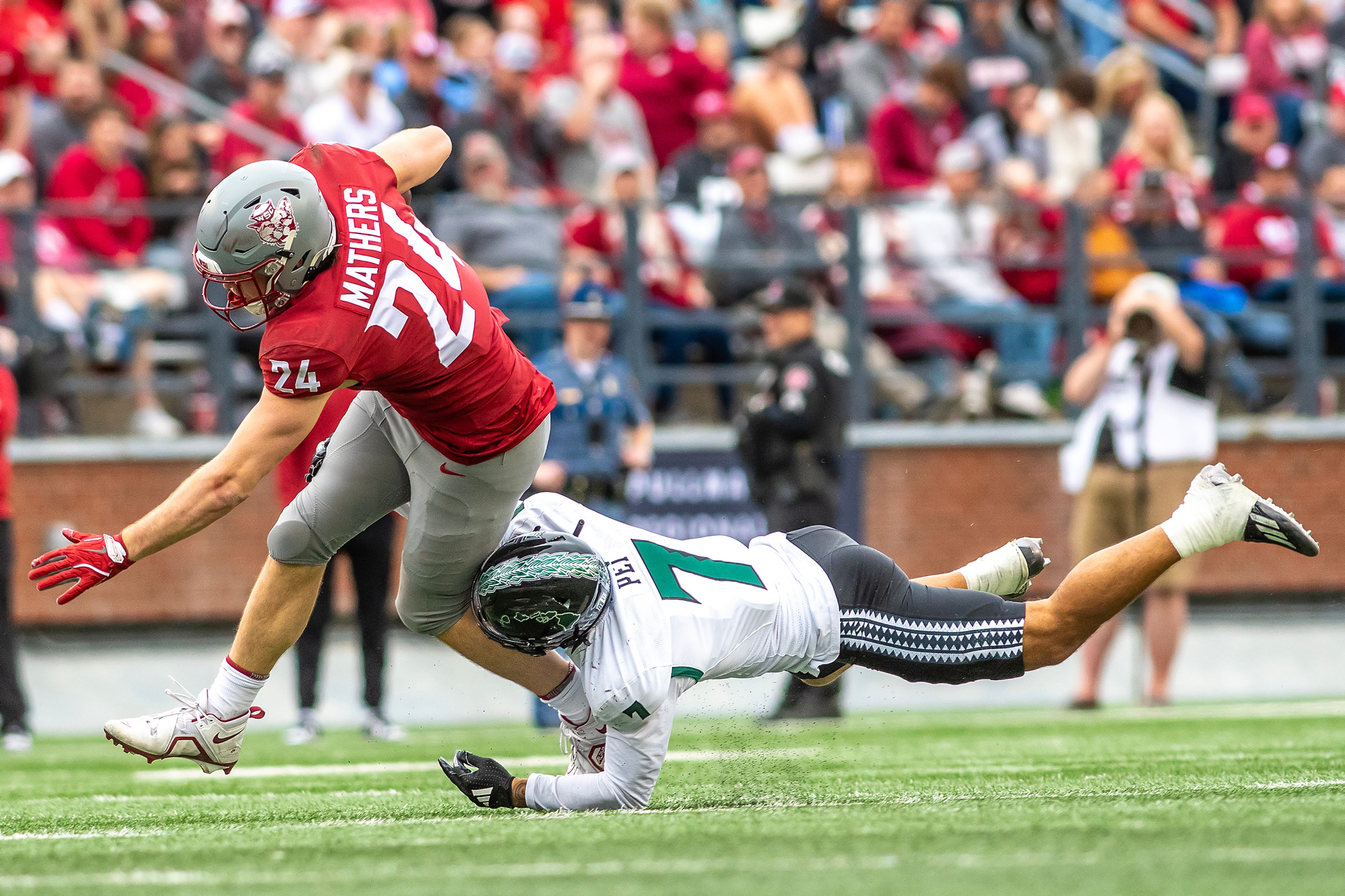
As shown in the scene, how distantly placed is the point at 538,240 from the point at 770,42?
3.52m

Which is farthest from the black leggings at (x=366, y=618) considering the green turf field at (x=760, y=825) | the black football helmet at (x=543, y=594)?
the black football helmet at (x=543, y=594)

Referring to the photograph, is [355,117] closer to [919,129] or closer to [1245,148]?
[919,129]

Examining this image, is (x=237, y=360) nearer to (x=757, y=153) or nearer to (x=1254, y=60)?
(x=757, y=153)

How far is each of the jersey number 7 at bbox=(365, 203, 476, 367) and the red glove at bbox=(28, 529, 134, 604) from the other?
917mm

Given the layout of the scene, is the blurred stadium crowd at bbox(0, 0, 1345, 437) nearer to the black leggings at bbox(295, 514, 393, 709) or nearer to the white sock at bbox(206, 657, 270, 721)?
the black leggings at bbox(295, 514, 393, 709)

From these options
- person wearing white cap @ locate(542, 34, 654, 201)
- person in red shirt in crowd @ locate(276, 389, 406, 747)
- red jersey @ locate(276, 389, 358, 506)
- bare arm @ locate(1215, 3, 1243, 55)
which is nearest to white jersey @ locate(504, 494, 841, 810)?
red jersey @ locate(276, 389, 358, 506)

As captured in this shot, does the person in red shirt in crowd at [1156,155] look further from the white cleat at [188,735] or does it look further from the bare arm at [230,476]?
the bare arm at [230,476]

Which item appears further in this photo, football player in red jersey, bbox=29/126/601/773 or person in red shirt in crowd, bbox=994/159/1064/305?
Answer: person in red shirt in crowd, bbox=994/159/1064/305

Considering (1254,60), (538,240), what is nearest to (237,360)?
(538,240)

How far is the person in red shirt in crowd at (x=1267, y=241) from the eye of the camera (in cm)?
1186

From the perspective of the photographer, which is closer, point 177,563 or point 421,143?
point 421,143

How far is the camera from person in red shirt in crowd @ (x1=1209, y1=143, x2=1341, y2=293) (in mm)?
11859

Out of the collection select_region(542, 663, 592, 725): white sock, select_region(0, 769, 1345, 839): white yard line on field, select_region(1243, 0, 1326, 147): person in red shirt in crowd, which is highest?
select_region(1243, 0, 1326, 147): person in red shirt in crowd

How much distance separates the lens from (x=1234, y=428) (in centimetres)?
1182
